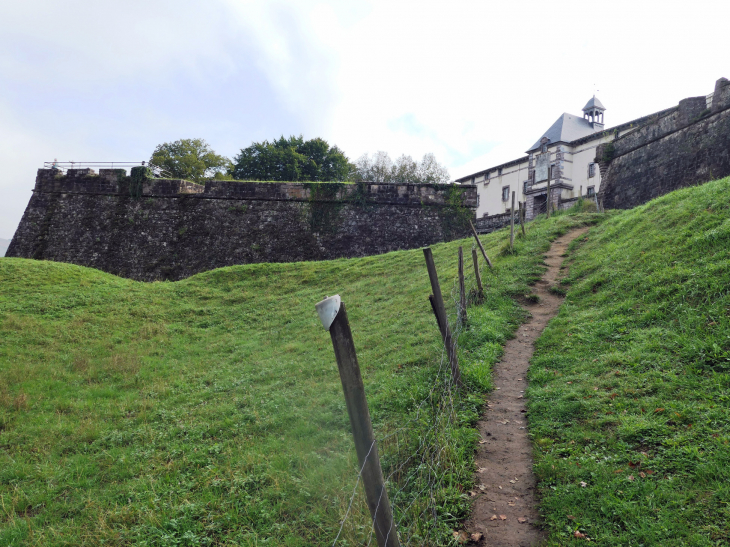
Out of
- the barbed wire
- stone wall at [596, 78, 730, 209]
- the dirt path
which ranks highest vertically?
stone wall at [596, 78, 730, 209]

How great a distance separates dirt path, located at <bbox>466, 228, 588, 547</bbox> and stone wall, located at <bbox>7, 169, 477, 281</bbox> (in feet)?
49.4

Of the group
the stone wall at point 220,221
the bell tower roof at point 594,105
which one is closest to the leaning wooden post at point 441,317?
the stone wall at point 220,221

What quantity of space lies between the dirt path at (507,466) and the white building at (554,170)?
94.5 ft

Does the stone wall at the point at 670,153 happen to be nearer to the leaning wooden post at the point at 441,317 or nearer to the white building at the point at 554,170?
the leaning wooden post at the point at 441,317

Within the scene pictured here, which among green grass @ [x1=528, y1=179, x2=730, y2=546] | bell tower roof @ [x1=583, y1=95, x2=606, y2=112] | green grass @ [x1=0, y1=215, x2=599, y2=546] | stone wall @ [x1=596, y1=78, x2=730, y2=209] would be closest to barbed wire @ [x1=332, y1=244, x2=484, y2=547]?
green grass @ [x1=0, y1=215, x2=599, y2=546]

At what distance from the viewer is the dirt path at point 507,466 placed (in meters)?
3.48

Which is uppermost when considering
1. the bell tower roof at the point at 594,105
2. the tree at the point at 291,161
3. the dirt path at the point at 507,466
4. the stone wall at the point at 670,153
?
the bell tower roof at the point at 594,105

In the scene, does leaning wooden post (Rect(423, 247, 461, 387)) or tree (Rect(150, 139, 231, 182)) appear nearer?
leaning wooden post (Rect(423, 247, 461, 387))

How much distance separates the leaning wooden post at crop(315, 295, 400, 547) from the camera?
246 cm

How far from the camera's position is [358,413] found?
8.75 feet

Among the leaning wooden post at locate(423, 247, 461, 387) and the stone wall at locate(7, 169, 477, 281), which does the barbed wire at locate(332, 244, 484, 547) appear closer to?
the leaning wooden post at locate(423, 247, 461, 387)

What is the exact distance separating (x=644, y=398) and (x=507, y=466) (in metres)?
1.62

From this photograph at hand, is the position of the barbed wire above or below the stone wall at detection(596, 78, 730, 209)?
below

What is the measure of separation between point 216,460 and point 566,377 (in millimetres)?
4266
